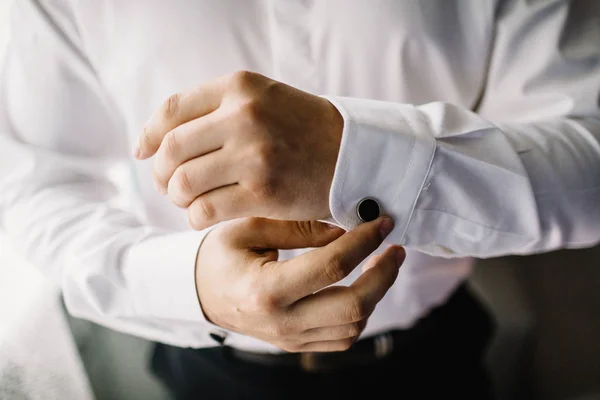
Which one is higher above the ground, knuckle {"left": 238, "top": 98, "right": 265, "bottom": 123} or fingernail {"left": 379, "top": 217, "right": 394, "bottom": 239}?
knuckle {"left": 238, "top": 98, "right": 265, "bottom": 123}

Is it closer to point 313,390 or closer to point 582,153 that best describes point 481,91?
point 582,153

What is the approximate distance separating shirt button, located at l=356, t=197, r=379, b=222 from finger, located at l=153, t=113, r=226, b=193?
128mm

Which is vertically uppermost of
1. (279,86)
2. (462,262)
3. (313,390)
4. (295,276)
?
(279,86)

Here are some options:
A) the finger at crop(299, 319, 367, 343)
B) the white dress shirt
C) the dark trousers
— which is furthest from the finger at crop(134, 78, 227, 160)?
the dark trousers

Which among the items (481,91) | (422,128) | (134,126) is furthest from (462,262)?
(134,126)

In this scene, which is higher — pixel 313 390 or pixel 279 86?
pixel 279 86

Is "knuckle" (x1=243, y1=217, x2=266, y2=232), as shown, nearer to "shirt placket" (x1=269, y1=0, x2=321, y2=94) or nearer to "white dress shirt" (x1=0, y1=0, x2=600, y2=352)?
"white dress shirt" (x1=0, y1=0, x2=600, y2=352)


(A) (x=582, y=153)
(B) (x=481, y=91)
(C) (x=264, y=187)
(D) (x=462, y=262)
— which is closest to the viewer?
(C) (x=264, y=187)

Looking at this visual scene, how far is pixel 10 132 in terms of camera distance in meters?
0.63

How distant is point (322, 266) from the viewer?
0.39 meters

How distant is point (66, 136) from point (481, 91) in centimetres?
52

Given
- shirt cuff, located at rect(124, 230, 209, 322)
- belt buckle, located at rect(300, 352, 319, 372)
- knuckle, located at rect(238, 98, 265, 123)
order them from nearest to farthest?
knuckle, located at rect(238, 98, 265, 123) → shirt cuff, located at rect(124, 230, 209, 322) → belt buckle, located at rect(300, 352, 319, 372)

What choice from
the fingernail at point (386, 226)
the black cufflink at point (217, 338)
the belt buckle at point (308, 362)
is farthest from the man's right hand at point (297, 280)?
the belt buckle at point (308, 362)

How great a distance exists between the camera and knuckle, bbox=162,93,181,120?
0.39 meters
